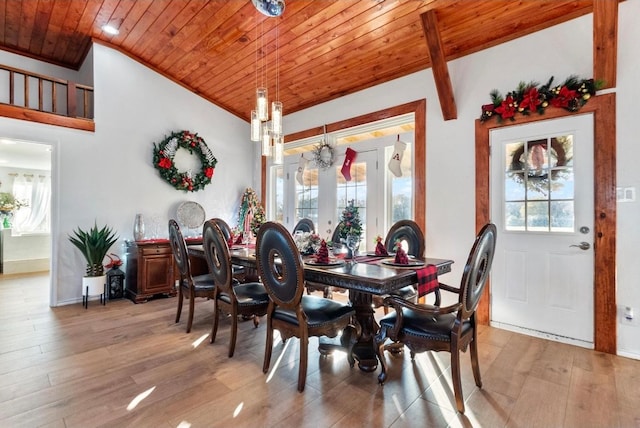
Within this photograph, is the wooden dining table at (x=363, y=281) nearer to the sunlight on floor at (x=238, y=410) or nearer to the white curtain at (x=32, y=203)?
the sunlight on floor at (x=238, y=410)

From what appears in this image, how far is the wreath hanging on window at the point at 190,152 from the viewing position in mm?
4582

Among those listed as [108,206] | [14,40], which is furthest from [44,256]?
[14,40]

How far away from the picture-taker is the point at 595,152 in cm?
263

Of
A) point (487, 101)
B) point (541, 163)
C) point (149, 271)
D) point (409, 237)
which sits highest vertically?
point (487, 101)

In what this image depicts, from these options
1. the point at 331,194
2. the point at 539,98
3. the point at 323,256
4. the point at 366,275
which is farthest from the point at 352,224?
Answer: the point at 331,194

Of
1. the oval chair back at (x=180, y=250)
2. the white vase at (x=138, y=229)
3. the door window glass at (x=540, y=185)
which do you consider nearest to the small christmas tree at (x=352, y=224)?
the oval chair back at (x=180, y=250)

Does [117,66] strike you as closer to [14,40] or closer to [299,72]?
[14,40]

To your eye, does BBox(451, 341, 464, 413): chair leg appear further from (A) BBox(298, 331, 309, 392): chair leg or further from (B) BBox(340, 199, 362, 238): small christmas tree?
(B) BBox(340, 199, 362, 238): small christmas tree

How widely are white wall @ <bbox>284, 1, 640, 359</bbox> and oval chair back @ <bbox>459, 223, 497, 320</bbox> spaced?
1.47 m

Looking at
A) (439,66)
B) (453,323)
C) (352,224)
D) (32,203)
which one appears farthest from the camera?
(32,203)

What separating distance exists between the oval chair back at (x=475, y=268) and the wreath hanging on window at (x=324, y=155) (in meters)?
3.02

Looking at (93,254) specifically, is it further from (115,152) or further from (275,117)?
(275,117)

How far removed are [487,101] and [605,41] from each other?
0.94 m

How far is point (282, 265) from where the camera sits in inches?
79.9
